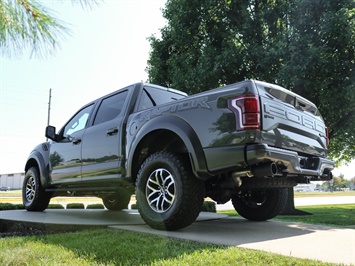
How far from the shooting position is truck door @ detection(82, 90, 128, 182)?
4.89 meters

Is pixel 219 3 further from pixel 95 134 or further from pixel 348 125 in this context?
pixel 95 134

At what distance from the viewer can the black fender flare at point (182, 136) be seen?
12.0 feet

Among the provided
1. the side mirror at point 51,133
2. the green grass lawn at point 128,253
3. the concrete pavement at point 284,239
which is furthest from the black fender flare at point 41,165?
the green grass lawn at point 128,253

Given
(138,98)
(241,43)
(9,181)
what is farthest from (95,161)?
(9,181)

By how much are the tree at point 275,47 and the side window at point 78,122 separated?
185 inches

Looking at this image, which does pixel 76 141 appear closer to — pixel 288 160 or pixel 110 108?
pixel 110 108

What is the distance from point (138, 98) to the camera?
5.10m

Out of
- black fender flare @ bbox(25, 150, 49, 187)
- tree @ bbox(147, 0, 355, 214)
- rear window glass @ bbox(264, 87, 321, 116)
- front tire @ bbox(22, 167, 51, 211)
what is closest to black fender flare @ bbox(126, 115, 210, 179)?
rear window glass @ bbox(264, 87, 321, 116)

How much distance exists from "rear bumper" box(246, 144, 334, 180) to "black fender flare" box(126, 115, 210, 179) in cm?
56

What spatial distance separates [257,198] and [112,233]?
2.56 m

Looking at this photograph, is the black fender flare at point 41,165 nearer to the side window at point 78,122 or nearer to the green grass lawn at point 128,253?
the side window at point 78,122

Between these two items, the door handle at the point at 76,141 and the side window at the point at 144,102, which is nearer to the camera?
the side window at the point at 144,102

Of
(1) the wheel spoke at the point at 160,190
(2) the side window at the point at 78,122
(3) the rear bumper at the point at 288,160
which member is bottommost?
(1) the wheel spoke at the point at 160,190

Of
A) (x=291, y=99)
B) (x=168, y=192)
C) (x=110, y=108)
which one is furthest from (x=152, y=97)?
(x=291, y=99)
